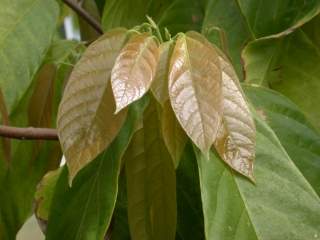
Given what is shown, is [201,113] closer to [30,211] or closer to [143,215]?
[143,215]

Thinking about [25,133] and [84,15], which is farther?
[84,15]

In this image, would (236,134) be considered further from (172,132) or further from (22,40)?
(22,40)

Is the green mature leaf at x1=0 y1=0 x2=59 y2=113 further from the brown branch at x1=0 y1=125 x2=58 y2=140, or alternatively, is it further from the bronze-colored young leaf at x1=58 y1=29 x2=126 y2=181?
the bronze-colored young leaf at x1=58 y1=29 x2=126 y2=181

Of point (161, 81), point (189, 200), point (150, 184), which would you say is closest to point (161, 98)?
point (161, 81)

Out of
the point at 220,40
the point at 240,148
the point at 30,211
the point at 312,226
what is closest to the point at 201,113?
the point at 240,148

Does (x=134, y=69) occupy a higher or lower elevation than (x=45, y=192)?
higher

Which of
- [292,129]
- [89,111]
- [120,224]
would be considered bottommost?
[120,224]
